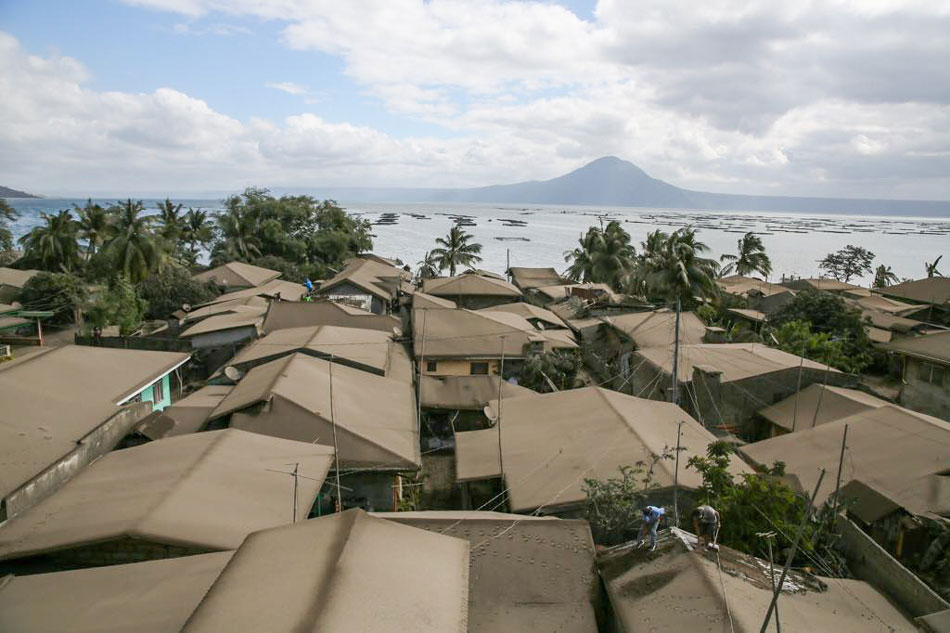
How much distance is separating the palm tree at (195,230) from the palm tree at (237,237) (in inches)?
81.9

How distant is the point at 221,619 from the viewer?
18.3ft

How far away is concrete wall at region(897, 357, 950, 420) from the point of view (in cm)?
2012

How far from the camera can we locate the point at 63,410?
505 inches

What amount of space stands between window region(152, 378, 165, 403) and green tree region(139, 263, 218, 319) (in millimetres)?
20612

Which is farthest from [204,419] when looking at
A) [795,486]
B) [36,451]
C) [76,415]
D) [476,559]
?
[795,486]

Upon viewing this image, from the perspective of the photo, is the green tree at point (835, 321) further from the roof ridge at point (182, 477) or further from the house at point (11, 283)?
the house at point (11, 283)

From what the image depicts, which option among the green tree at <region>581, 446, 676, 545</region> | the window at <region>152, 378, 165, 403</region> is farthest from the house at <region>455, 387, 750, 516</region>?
the window at <region>152, 378, 165, 403</region>

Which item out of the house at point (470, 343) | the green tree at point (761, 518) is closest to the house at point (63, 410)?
the house at point (470, 343)

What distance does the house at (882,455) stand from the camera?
489 inches

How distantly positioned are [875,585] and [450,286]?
31.7m

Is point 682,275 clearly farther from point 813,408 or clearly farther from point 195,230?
point 195,230

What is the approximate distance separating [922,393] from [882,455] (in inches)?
367

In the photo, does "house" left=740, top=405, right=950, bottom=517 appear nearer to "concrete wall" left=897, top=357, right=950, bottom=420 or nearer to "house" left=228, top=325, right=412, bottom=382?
"concrete wall" left=897, top=357, right=950, bottom=420

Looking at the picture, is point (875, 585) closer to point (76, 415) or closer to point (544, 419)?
point (544, 419)
